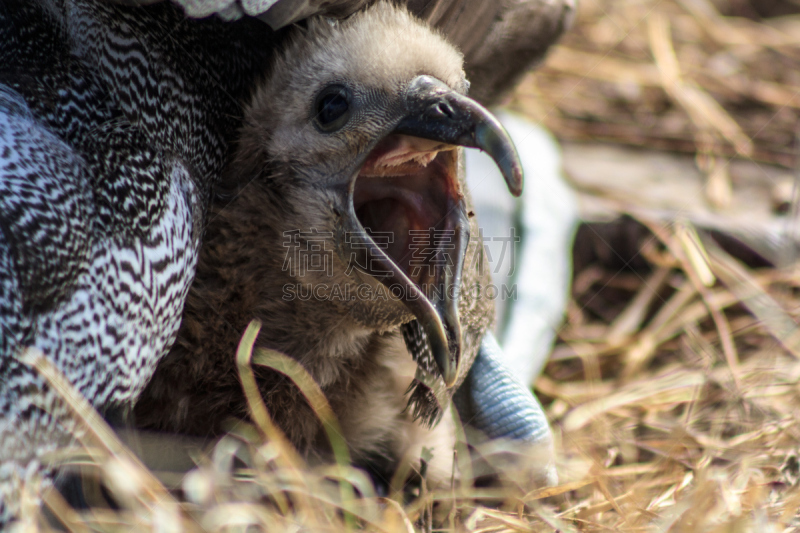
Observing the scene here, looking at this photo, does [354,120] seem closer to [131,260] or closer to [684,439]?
[131,260]

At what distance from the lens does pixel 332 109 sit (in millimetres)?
1104

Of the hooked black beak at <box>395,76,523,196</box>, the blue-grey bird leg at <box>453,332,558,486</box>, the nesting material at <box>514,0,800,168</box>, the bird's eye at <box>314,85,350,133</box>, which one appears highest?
the bird's eye at <box>314,85,350,133</box>

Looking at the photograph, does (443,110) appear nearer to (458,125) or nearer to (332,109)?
(458,125)

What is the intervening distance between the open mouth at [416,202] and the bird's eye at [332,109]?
7 cm

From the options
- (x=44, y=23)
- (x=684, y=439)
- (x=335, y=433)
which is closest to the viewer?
(x=44, y=23)

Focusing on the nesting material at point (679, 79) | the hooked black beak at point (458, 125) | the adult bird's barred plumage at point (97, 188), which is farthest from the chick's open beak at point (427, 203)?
the nesting material at point (679, 79)

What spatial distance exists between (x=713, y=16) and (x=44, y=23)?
2.93 m

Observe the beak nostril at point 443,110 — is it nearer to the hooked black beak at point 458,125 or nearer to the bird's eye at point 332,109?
the hooked black beak at point 458,125

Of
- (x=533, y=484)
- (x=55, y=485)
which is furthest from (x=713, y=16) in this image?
(x=55, y=485)

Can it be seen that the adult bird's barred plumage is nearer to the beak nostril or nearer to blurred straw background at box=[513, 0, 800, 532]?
the beak nostril

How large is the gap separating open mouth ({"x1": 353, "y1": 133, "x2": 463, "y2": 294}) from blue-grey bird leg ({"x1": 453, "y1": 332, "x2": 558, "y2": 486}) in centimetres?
34

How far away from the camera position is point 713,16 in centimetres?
325

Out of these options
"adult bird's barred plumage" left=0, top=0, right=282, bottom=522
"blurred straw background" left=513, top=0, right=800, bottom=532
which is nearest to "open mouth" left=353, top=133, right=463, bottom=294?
"adult bird's barred plumage" left=0, top=0, right=282, bottom=522

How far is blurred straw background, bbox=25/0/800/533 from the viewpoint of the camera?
39.2 inches
